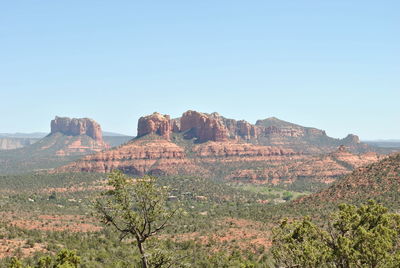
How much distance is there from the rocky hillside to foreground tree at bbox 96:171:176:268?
61.2 metres

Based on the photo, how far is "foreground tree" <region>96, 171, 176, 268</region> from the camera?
2727 cm

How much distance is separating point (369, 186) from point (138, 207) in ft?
244

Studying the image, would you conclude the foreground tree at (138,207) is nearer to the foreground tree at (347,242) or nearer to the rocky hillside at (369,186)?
the foreground tree at (347,242)

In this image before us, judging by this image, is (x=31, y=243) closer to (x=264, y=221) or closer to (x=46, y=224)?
(x=46, y=224)

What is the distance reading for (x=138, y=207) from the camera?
28188mm

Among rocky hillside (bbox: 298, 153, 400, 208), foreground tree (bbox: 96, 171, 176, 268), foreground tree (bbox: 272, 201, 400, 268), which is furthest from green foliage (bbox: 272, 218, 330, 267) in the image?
rocky hillside (bbox: 298, 153, 400, 208)

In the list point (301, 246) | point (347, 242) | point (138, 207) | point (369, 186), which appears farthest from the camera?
point (369, 186)

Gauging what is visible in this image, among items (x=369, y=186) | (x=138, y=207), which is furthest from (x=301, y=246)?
(x=369, y=186)

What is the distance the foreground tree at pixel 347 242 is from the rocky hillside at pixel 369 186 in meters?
51.1

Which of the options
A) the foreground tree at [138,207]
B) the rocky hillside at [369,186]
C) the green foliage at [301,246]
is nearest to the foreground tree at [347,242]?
A: the green foliage at [301,246]

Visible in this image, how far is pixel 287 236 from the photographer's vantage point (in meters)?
31.7

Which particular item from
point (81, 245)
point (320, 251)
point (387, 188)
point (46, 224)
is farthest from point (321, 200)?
point (320, 251)

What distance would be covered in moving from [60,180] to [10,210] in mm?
73062

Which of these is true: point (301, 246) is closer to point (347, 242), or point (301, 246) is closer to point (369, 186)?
point (347, 242)
